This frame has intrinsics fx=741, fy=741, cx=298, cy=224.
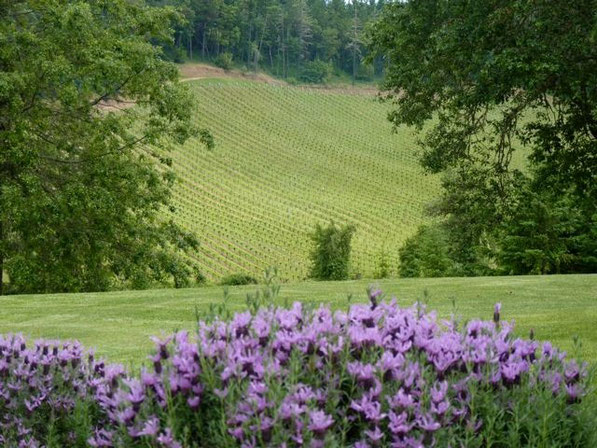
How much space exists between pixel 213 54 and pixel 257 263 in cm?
10260

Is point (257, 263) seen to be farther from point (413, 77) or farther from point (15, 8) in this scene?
point (413, 77)

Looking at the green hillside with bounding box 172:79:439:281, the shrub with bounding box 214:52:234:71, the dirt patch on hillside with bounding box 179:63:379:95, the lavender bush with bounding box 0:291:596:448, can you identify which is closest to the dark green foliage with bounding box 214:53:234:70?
the shrub with bounding box 214:52:234:71

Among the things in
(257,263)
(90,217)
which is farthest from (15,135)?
(257,263)

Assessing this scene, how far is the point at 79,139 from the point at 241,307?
40.4 feet

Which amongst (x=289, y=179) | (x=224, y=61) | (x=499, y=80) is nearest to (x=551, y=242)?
(x=499, y=80)

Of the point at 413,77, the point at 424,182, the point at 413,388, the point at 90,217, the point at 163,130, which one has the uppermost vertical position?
the point at 413,77

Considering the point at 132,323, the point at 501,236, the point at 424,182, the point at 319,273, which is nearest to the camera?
the point at 132,323

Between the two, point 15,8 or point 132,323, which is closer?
point 132,323

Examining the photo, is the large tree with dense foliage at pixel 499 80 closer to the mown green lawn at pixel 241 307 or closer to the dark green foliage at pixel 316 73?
the mown green lawn at pixel 241 307

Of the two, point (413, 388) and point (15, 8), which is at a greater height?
point (15, 8)

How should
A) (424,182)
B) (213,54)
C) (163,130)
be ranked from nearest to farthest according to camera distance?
(163,130) < (424,182) < (213,54)

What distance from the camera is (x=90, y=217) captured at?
2281 cm

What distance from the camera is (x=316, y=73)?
514 ft

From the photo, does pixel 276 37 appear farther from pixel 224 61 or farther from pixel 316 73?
pixel 224 61
